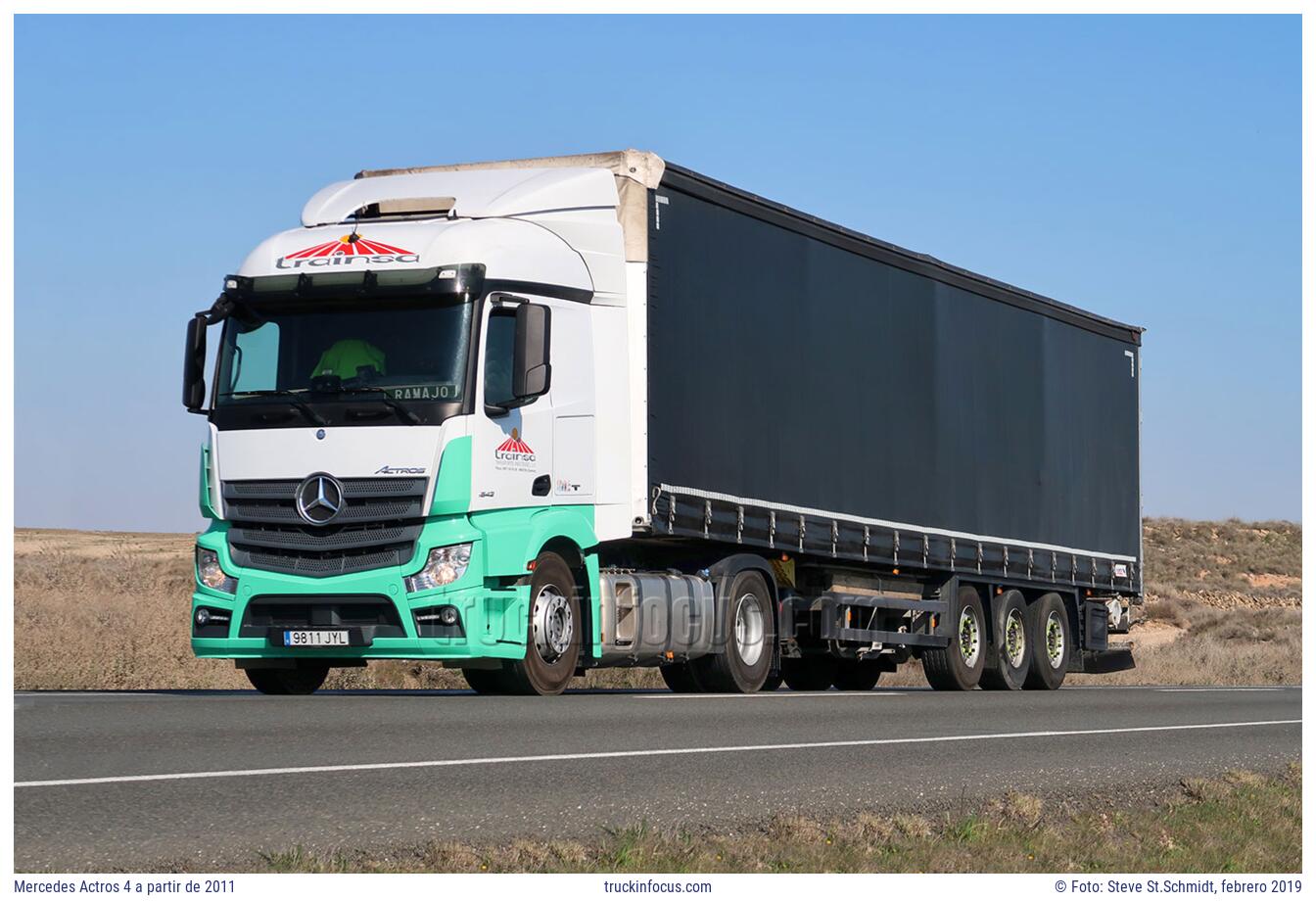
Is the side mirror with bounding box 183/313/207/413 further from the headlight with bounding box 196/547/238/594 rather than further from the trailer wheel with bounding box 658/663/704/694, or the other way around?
the trailer wheel with bounding box 658/663/704/694

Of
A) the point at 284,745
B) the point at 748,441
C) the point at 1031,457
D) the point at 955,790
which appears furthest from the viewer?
the point at 1031,457

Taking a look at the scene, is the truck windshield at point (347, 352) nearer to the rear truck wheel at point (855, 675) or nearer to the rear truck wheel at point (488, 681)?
the rear truck wheel at point (488, 681)

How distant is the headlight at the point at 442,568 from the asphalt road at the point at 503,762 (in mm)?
897

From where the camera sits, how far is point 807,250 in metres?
20.2

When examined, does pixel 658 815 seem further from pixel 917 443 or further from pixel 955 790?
pixel 917 443

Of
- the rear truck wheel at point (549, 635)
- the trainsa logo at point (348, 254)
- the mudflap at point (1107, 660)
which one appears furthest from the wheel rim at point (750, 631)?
the mudflap at point (1107, 660)

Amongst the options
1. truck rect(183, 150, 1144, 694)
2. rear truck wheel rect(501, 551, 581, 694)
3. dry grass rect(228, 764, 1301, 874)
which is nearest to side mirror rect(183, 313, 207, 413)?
truck rect(183, 150, 1144, 694)

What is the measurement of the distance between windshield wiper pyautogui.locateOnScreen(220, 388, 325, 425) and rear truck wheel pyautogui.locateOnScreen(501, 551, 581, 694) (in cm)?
209

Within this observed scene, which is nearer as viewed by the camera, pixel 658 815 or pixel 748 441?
pixel 658 815

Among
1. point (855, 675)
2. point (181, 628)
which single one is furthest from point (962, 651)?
point (181, 628)

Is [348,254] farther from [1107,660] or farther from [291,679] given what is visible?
[1107,660]

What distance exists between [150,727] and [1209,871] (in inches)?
260

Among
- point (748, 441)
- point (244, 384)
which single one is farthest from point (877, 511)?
point (244, 384)

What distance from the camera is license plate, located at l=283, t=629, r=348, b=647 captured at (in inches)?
614
